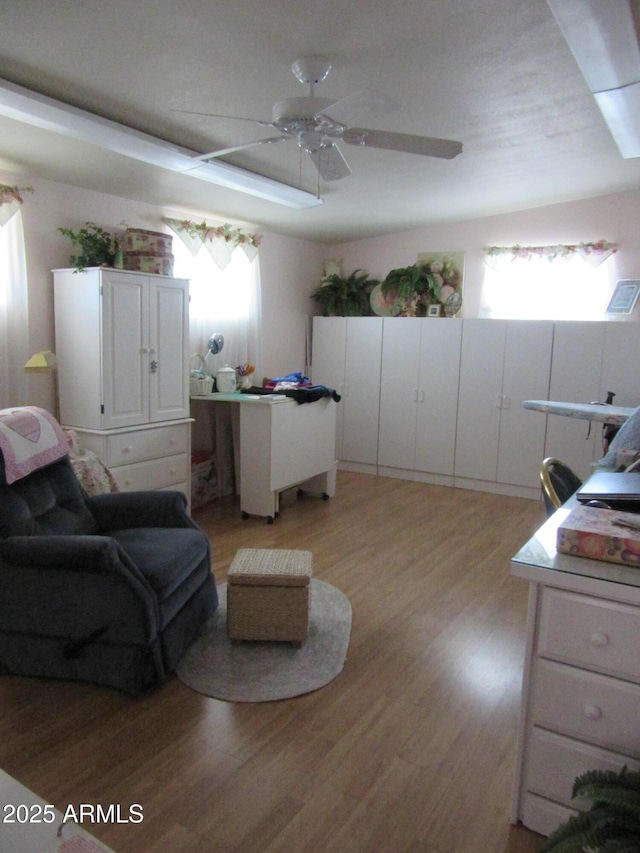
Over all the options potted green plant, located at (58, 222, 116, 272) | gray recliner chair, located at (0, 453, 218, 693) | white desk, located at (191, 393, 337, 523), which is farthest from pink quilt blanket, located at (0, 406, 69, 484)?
white desk, located at (191, 393, 337, 523)

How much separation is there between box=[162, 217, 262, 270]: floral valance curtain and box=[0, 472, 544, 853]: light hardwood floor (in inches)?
116

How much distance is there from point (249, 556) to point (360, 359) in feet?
11.1

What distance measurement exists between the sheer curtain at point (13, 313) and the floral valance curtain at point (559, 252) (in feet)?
12.6

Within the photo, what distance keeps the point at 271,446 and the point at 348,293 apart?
2349 mm

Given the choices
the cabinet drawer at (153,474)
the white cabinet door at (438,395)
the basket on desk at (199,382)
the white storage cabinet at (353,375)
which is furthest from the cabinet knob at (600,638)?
the white storage cabinet at (353,375)

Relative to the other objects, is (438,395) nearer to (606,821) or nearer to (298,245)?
(298,245)

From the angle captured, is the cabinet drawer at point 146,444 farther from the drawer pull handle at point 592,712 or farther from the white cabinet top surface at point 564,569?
the drawer pull handle at point 592,712

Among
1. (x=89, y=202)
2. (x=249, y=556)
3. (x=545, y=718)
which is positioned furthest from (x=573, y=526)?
(x=89, y=202)

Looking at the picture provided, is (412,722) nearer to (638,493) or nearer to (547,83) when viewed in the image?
(638,493)

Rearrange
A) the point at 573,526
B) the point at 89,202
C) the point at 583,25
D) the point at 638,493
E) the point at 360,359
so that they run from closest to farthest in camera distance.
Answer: the point at 573,526 < the point at 638,493 < the point at 583,25 < the point at 89,202 < the point at 360,359

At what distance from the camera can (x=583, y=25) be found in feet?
6.84

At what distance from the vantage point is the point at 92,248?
3486 millimetres

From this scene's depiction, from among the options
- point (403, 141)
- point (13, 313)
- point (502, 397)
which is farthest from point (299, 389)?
point (403, 141)

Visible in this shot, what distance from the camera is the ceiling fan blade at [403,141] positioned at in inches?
91.4
